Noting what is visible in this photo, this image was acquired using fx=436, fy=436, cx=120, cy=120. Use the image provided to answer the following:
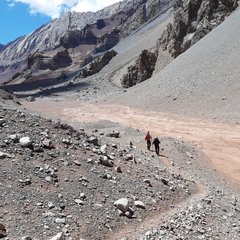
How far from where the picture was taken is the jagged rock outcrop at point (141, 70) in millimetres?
64000

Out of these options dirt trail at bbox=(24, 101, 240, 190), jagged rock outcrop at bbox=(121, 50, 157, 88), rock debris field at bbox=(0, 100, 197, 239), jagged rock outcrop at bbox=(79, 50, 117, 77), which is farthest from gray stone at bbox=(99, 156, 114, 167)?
jagged rock outcrop at bbox=(79, 50, 117, 77)

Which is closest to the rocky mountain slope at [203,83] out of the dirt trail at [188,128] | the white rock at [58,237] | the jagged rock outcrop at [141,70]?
the dirt trail at [188,128]

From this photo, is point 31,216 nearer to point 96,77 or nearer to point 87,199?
point 87,199

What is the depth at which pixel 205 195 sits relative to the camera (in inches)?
583

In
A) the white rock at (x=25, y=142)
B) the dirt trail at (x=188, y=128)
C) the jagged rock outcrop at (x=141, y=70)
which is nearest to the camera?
the white rock at (x=25, y=142)

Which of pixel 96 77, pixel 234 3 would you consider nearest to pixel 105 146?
pixel 234 3

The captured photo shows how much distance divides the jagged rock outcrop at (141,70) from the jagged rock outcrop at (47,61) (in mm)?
87106

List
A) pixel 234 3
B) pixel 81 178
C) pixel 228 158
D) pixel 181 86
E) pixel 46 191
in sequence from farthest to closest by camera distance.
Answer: pixel 234 3, pixel 181 86, pixel 228 158, pixel 81 178, pixel 46 191

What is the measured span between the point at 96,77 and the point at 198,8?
23.7 m

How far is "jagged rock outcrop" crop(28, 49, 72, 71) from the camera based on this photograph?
150 metres

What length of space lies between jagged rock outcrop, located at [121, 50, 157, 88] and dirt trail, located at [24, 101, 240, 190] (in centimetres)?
1622

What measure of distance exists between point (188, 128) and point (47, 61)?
125m

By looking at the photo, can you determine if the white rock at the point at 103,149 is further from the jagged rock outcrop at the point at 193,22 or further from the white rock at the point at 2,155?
the jagged rock outcrop at the point at 193,22

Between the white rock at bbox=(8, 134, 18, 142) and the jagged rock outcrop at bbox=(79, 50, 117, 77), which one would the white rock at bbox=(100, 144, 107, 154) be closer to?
the white rock at bbox=(8, 134, 18, 142)
